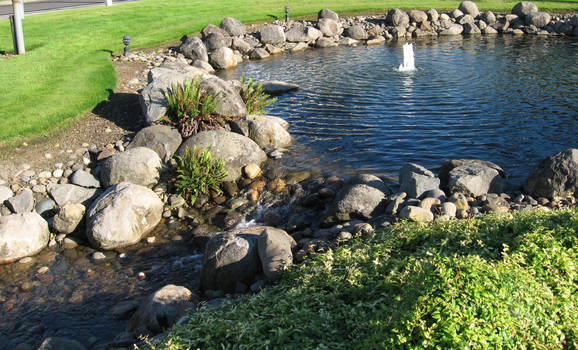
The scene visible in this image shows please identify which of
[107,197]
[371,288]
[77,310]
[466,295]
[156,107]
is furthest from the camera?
[156,107]

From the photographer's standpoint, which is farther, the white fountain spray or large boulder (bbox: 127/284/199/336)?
the white fountain spray

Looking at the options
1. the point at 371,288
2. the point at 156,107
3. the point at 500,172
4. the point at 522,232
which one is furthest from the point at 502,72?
the point at 371,288

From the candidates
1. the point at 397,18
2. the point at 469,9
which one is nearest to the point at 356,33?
the point at 397,18

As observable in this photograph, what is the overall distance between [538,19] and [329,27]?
11666mm

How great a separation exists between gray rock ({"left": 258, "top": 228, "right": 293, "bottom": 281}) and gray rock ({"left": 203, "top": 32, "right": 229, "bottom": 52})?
59.4ft

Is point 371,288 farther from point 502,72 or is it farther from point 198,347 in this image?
point 502,72

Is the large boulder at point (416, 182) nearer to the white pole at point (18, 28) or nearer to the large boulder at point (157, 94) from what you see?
the large boulder at point (157, 94)

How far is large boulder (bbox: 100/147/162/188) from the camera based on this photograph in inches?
451

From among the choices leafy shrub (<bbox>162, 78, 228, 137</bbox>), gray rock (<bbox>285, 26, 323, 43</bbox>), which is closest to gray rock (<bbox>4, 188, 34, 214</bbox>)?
leafy shrub (<bbox>162, 78, 228, 137</bbox>)

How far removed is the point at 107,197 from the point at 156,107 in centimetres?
387

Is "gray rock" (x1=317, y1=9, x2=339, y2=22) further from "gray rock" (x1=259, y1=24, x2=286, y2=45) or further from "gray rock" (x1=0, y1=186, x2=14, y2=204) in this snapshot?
"gray rock" (x1=0, y1=186, x2=14, y2=204)

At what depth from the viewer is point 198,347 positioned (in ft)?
16.5

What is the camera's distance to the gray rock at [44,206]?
421 inches

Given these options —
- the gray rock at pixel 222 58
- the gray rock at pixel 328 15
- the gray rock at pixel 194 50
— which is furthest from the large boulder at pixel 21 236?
the gray rock at pixel 328 15
